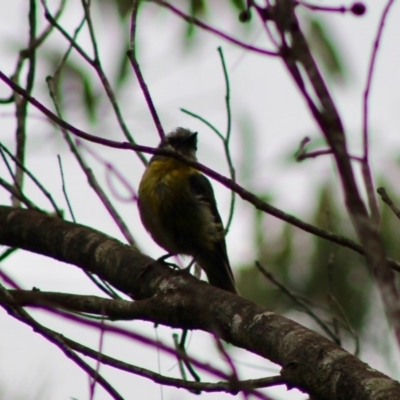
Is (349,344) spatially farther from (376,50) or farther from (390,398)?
(376,50)

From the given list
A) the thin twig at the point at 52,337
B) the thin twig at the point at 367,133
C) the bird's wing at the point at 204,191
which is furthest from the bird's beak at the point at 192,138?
the thin twig at the point at 367,133

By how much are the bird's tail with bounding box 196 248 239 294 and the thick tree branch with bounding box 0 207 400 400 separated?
5.03 feet

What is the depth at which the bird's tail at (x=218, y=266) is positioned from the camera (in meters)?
5.11

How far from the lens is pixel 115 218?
3.57 meters

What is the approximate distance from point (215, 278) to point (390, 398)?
3.17 m

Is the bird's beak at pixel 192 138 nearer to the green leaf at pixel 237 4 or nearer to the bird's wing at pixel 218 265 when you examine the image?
the bird's wing at pixel 218 265

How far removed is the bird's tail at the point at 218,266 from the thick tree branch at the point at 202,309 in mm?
1533

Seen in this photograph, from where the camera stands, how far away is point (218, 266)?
202 inches

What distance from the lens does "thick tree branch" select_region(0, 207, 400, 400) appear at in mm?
2184

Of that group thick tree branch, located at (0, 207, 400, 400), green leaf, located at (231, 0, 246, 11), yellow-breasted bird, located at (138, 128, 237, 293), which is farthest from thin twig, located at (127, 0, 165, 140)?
yellow-breasted bird, located at (138, 128, 237, 293)

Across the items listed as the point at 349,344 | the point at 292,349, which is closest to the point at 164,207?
the point at 349,344

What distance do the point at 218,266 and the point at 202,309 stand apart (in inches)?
143

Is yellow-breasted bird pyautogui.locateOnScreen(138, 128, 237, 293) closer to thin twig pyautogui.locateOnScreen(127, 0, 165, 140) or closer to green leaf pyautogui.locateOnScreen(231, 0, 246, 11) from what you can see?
green leaf pyautogui.locateOnScreen(231, 0, 246, 11)

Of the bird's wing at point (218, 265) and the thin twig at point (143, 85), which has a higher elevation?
the bird's wing at point (218, 265)
